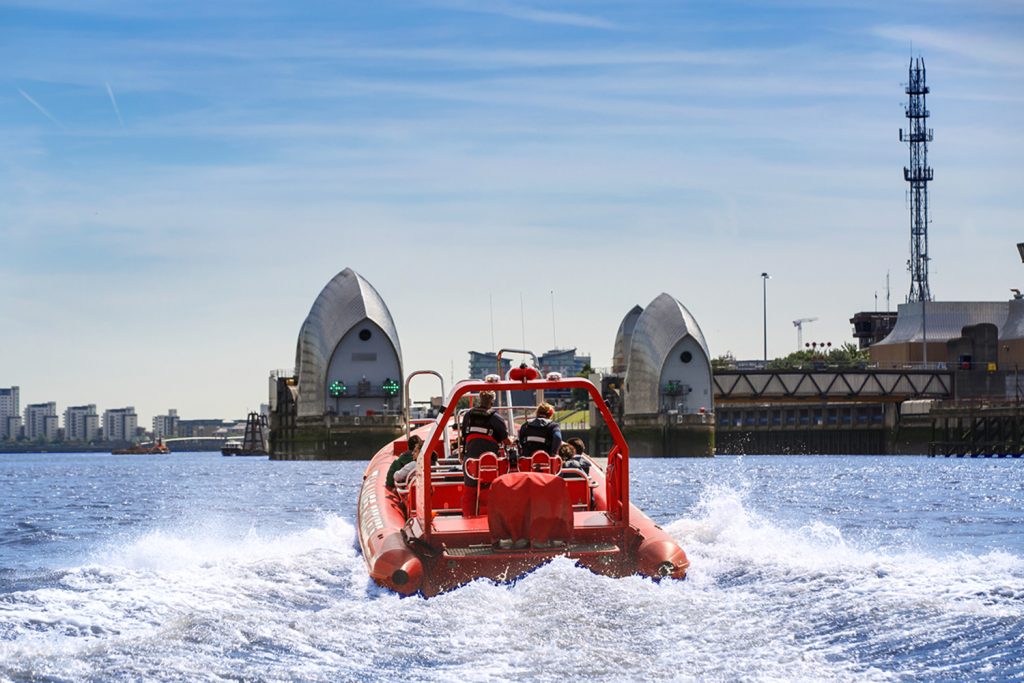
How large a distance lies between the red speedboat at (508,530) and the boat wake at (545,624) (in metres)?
0.41

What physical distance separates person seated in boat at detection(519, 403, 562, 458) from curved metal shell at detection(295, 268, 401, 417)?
269ft

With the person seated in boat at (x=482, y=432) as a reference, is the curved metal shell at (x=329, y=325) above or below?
above

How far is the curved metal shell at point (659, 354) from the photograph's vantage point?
105 m

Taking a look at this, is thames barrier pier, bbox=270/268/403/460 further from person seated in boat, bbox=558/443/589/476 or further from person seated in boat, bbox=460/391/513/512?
person seated in boat, bbox=460/391/513/512

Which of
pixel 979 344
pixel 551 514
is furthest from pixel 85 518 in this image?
pixel 979 344

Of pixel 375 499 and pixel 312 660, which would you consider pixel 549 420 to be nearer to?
pixel 375 499

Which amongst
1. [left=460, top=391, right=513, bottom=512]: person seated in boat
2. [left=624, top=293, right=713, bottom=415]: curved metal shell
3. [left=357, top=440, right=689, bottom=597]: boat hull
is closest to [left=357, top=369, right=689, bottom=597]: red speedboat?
[left=357, top=440, right=689, bottom=597]: boat hull

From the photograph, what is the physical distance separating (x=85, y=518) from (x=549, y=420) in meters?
16.9

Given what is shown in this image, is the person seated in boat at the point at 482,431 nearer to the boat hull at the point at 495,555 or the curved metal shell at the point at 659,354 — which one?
the boat hull at the point at 495,555

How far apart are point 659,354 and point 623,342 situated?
1313cm

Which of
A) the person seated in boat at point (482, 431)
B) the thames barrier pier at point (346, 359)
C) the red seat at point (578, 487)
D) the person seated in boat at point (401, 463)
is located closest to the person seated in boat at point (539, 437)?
the person seated in boat at point (482, 431)

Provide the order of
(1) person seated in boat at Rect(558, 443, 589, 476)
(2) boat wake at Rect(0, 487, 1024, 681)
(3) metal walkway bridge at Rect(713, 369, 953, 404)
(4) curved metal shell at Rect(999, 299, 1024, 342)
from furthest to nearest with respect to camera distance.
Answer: (4) curved metal shell at Rect(999, 299, 1024, 342)
(3) metal walkway bridge at Rect(713, 369, 953, 404)
(1) person seated in boat at Rect(558, 443, 589, 476)
(2) boat wake at Rect(0, 487, 1024, 681)

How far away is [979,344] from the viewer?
363 ft

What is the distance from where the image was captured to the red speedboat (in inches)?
551
